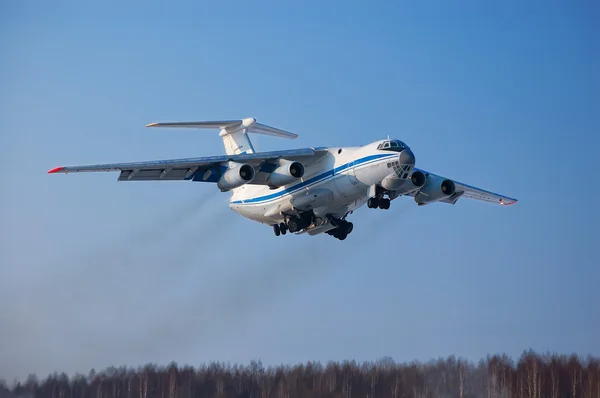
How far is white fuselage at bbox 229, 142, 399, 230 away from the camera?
21.1 metres

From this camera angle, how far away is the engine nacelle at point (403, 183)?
2106cm

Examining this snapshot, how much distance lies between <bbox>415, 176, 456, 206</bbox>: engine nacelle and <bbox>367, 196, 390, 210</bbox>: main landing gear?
1712 mm

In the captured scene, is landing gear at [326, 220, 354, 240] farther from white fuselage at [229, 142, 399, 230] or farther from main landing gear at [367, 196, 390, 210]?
main landing gear at [367, 196, 390, 210]

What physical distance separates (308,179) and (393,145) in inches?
76.7

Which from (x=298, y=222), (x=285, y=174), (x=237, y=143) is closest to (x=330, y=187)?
(x=285, y=174)

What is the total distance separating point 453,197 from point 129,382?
25.4 ft

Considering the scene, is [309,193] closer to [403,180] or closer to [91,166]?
[403,180]

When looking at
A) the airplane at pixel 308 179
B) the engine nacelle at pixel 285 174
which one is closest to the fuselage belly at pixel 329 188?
the airplane at pixel 308 179

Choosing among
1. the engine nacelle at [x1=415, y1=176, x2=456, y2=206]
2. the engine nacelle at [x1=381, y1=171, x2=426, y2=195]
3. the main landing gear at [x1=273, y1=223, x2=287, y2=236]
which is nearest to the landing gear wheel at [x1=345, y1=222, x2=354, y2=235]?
the main landing gear at [x1=273, y1=223, x2=287, y2=236]

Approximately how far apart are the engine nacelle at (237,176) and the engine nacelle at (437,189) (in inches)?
150

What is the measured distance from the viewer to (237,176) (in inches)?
830

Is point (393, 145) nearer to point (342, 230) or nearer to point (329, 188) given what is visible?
point (329, 188)

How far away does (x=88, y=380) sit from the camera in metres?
22.4

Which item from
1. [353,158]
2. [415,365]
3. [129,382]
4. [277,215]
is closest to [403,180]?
[353,158]
